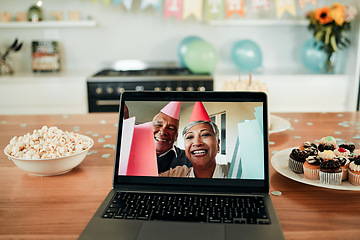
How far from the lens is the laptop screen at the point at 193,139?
1.02m

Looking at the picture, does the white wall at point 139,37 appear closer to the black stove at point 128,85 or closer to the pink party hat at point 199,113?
the black stove at point 128,85

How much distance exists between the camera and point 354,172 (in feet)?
3.38

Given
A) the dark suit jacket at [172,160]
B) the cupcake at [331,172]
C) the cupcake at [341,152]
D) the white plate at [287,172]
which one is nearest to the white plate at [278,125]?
the white plate at [287,172]

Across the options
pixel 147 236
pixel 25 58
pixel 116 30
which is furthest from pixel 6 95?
pixel 147 236

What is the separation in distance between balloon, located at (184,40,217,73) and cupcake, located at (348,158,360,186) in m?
2.43

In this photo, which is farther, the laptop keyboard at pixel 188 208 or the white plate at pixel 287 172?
the white plate at pixel 287 172

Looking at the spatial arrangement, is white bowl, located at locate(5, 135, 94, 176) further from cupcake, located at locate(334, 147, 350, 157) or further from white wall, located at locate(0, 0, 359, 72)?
white wall, located at locate(0, 0, 359, 72)

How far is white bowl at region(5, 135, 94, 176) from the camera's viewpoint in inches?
43.4

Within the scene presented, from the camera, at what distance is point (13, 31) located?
3.75 meters

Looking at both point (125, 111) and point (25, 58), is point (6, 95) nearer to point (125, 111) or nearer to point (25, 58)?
point (25, 58)

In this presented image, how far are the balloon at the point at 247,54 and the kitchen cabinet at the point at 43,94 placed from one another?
1381 millimetres

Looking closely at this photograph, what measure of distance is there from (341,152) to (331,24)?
253 cm

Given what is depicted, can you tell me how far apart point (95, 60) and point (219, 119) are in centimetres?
300

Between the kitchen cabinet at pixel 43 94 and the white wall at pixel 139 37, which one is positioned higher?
the white wall at pixel 139 37
